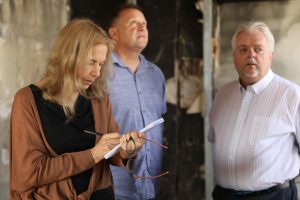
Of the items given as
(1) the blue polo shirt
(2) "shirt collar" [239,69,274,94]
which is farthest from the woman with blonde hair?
(2) "shirt collar" [239,69,274,94]

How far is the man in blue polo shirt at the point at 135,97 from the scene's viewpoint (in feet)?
8.86

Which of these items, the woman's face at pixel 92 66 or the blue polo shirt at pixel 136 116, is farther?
the blue polo shirt at pixel 136 116

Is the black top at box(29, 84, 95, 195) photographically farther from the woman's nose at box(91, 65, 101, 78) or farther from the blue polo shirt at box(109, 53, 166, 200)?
the blue polo shirt at box(109, 53, 166, 200)

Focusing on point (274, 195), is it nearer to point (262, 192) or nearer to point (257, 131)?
point (262, 192)

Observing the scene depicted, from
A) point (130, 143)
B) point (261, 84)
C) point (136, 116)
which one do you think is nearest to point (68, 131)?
point (130, 143)

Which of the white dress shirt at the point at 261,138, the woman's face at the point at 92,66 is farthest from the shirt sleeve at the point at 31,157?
the white dress shirt at the point at 261,138

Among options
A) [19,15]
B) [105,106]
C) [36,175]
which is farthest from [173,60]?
[36,175]

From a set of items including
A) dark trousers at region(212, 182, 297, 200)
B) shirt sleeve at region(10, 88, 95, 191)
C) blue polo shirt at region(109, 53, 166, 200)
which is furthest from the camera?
blue polo shirt at region(109, 53, 166, 200)

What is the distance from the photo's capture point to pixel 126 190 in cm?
269

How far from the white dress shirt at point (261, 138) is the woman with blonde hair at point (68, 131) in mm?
833

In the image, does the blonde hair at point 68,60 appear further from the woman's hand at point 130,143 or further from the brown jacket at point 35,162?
the woman's hand at point 130,143

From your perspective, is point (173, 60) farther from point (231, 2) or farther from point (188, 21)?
point (231, 2)

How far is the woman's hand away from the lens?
1.81m

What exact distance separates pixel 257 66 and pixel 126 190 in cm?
103
